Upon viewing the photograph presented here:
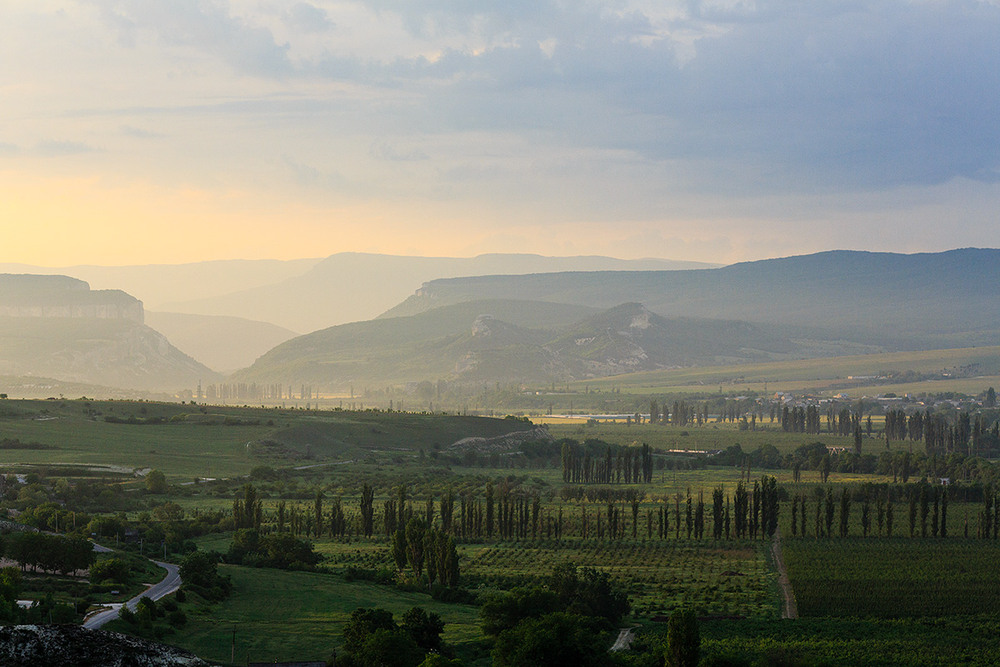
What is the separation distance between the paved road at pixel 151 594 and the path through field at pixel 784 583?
1649 inches

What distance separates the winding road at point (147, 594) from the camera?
206 feet

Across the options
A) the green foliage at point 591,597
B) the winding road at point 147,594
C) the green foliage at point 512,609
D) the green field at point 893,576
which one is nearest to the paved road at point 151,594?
the winding road at point 147,594

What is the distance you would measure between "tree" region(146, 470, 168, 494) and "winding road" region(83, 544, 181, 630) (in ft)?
171

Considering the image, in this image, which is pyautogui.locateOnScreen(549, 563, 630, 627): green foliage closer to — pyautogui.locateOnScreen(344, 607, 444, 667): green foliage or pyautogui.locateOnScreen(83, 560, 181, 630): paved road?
pyautogui.locateOnScreen(344, 607, 444, 667): green foliage

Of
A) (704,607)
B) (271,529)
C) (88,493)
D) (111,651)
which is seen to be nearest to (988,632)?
(704,607)

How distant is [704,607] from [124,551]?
43962 mm

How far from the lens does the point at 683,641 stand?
60.3 meters

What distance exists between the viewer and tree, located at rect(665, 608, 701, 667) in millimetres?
60312

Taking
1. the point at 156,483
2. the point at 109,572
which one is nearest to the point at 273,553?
the point at 109,572

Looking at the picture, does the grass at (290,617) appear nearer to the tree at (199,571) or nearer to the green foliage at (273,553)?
the tree at (199,571)

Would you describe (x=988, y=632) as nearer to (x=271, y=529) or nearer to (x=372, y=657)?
(x=372, y=657)

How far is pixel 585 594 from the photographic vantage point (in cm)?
8094

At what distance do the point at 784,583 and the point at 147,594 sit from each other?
49.3m

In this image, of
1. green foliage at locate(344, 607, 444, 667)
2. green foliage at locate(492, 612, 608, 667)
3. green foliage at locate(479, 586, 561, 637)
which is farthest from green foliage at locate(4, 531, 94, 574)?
green foliage at locate(492, 612, 608, 667)
